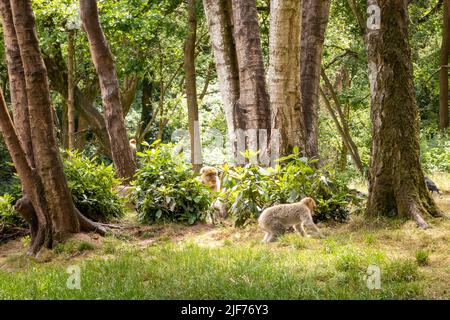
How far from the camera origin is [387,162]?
9.52 metres

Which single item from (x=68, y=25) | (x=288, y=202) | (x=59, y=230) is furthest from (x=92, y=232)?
(x=68, y=25)

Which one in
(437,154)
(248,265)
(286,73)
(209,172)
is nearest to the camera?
(248,265)

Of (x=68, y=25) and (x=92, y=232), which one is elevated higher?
(x=68, y=25)

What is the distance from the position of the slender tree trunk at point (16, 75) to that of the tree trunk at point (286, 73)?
4.57 m

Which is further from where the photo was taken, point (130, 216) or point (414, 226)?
point (130, 216)

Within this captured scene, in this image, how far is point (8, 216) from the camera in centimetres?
1203

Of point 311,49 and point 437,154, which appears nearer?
point 311,49

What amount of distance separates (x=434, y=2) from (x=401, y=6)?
16.5 metres

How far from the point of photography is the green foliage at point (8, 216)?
11945 mm

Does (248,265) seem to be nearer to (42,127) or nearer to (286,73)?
(42,127)

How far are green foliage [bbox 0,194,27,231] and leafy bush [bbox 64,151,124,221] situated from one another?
124cm

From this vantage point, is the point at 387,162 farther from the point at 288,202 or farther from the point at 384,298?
the point at 384,298

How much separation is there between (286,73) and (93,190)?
183 inches

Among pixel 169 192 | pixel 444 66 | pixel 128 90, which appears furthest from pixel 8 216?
pixel 444 66
